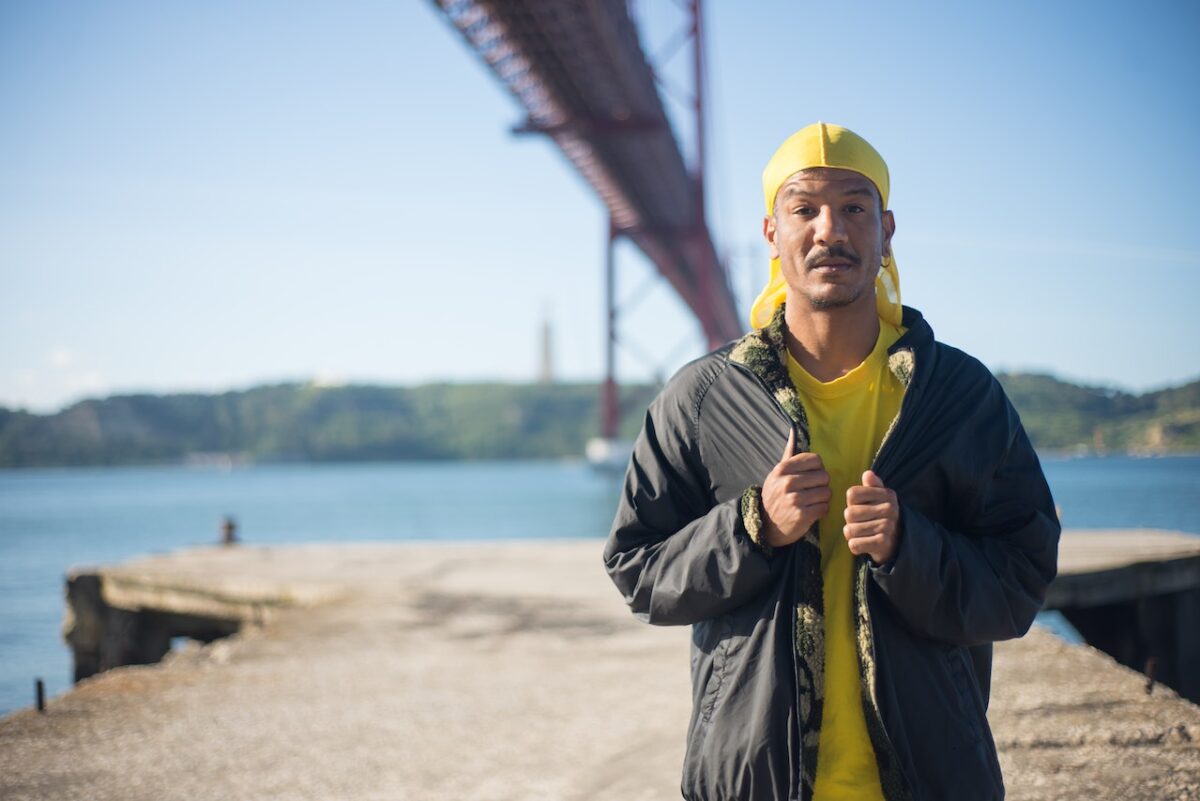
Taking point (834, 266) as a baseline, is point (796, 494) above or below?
below

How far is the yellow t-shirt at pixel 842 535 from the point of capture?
1.43m

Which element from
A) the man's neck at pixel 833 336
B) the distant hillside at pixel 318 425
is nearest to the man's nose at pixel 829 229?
the man's neck at pixel 833 336

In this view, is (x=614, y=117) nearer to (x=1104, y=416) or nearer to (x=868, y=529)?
(x=1104, y=416)

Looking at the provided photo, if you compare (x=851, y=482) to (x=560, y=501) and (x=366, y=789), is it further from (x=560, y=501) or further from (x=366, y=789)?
(x=560, y=501)

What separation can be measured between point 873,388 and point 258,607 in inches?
279

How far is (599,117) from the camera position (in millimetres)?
20422

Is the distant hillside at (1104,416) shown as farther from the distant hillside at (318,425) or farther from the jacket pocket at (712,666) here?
the distant hillside at (318,425)

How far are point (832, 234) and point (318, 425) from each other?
110 meters

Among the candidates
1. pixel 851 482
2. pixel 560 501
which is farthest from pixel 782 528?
pixel 560 501

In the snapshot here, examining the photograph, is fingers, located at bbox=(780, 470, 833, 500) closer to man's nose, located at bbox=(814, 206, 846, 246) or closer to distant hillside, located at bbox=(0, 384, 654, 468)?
man's nose, located at bbox=(814, 206, 846, 246)

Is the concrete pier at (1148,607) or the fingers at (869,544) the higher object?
the fingers at (869,544)

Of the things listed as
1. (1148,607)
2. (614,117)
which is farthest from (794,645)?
(614,117)

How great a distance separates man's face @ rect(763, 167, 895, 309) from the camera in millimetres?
1499

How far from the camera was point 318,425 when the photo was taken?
107m
